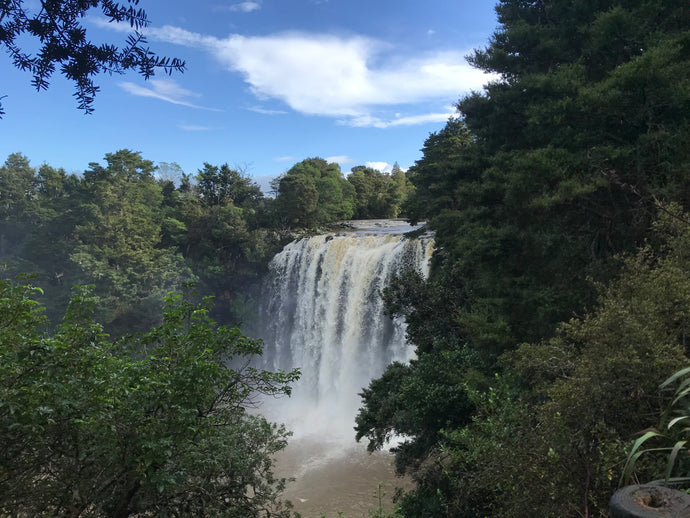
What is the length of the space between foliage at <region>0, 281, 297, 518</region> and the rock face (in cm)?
380

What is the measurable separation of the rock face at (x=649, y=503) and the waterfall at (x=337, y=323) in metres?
15.9

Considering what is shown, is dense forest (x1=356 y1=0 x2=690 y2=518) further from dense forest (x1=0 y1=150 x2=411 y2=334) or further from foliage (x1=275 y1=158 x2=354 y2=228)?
dense forest (x1=0 y1=150 x2=411 y2=334)

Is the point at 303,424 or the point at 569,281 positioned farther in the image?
the point at 303,424

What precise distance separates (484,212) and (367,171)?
Result: 39299 mm

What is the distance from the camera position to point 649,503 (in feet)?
8.17

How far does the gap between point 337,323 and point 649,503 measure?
20.8m

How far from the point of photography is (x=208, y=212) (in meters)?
34.6

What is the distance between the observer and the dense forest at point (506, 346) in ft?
13.3

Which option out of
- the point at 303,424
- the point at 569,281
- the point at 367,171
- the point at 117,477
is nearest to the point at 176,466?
the point at 117,477

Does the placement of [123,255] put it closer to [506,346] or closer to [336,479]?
[336,479]

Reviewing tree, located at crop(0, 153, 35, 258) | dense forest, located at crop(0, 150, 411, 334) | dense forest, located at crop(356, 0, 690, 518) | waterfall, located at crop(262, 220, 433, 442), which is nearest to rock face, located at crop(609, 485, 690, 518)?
dense forest, located at crop(356, 0, 690, 518)

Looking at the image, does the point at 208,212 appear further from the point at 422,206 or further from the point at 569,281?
the point at 569,281

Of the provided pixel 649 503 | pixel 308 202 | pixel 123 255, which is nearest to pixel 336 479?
pixel 649 503

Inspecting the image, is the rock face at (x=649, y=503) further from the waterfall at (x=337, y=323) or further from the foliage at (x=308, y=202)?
the foliage at (x=308, y=202)
